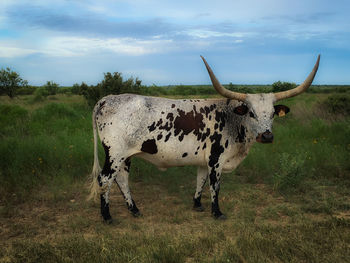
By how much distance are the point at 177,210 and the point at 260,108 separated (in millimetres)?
2290

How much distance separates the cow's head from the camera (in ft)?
15.2

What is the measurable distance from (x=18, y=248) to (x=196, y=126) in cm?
299

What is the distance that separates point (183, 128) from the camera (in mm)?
4898

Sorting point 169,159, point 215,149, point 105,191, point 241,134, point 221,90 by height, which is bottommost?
point 105,191

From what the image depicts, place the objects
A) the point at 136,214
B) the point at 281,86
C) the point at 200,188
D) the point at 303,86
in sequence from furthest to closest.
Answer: the point at 281,86 → the point at 200,188 → the point at 136,214 → the point at 303,86

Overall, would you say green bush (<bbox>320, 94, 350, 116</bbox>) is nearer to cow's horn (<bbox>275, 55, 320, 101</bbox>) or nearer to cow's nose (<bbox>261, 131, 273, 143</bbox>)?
cow's horn (<bbox>275, 55, 320, 101</bbox>)

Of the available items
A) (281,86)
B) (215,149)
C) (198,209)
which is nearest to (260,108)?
(215,149)

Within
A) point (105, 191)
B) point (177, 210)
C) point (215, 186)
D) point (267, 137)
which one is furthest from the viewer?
point (177, 210)

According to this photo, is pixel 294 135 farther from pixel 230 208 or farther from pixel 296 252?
pixel 296 252

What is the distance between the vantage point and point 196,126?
498 centimetres

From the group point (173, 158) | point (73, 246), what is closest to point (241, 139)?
point (173, 158)

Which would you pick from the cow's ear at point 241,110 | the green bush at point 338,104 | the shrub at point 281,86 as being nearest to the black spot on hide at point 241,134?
the cow's ear at point 241,110

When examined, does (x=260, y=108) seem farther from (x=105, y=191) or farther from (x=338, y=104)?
(x=338, y=104)

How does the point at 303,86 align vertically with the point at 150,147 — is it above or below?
above
